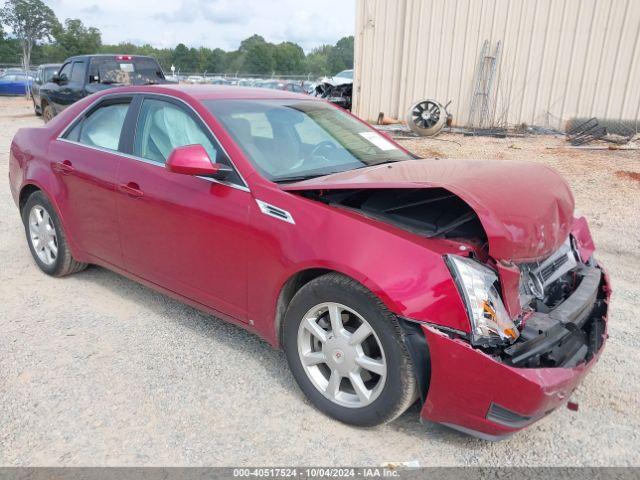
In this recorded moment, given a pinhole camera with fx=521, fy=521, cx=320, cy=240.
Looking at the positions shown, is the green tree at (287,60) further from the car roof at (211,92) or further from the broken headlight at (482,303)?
the broken headlight at (482,303)

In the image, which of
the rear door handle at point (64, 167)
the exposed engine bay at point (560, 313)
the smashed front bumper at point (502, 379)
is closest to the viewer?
the smashed front bumper at point (502, 379)

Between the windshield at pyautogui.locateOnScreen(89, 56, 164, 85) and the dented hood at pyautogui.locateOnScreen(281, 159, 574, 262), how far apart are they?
436 inches

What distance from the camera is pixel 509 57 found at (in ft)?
44.0

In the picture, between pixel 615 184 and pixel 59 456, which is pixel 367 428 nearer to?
pixel 59 456

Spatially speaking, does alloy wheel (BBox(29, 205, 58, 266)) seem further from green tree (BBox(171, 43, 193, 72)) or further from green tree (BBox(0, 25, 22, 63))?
green tree (BBox(171, 43, 193, 72))

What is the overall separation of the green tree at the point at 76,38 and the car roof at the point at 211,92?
236 feet

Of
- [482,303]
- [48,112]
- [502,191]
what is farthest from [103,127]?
[48,112]

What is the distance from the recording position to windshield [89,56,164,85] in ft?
40.5

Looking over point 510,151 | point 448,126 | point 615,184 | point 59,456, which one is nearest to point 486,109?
point 448,126

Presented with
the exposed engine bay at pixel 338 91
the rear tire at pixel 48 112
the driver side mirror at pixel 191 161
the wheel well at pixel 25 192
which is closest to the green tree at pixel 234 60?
the exposed engine bay at pixel 338 91

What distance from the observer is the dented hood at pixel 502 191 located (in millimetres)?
2375

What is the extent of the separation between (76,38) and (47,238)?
74819mm

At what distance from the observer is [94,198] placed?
3820 millimetres

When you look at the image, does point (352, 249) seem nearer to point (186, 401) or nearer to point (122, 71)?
point (186, 401)
